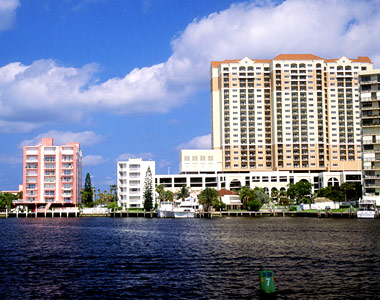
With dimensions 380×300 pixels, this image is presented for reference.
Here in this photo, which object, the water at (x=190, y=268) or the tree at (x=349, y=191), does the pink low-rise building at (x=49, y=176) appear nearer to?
the tree at (x=349, y=191)

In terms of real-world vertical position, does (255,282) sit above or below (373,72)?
below

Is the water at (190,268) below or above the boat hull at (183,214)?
above

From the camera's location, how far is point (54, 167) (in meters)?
194

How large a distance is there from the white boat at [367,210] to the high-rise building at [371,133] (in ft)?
29.9

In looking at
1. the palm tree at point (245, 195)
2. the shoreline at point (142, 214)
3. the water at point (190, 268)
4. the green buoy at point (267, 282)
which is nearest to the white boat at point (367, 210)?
the shoreline at point (142, 214)

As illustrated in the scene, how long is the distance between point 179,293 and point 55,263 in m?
20.4

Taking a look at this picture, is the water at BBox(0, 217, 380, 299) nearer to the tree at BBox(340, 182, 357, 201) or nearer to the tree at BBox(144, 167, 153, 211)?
the tree at BBox(340, 182, 357, 201)

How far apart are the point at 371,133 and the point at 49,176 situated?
121 m

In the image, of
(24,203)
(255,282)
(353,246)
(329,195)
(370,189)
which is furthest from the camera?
(24,203)

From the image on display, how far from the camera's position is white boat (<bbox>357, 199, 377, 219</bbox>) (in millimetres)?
128375

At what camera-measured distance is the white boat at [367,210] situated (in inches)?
5054

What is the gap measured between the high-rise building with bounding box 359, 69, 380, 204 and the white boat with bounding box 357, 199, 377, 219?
9.13 metres

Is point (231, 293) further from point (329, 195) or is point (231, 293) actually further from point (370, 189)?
point (329, 195)

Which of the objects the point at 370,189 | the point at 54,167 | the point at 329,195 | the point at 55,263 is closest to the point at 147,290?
the point at 55,263
